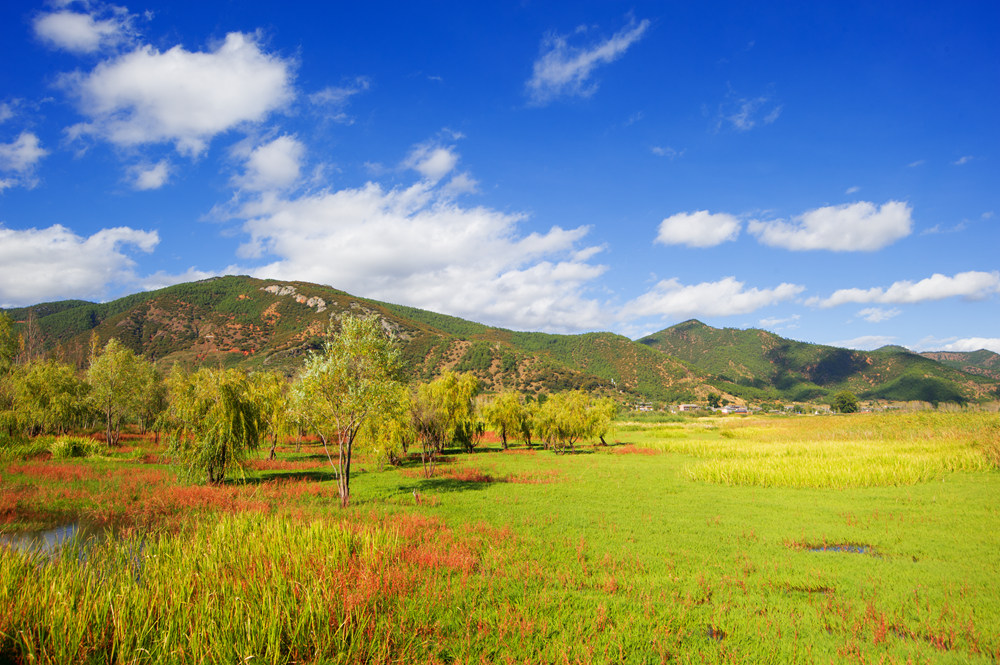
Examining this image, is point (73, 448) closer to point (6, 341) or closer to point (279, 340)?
point (6, 341)

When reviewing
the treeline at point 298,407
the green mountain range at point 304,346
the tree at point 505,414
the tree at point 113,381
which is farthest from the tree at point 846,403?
the tree at point 113,381

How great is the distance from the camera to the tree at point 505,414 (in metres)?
53.9

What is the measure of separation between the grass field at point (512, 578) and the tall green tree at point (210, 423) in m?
2.14

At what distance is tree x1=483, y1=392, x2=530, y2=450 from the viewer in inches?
2121

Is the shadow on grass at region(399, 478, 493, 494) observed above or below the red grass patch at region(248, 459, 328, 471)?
above

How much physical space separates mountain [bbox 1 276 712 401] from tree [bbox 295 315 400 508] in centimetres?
9838

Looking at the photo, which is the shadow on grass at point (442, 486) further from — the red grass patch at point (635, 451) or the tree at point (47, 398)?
the tree at point (47, 398)

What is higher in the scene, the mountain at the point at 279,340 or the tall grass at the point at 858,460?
the mountain at the point at 279,340

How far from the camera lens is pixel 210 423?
22.9m

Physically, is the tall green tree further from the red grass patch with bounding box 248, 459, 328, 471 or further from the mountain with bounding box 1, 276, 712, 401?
the mountain with bounding box 1, 276, 712, 401

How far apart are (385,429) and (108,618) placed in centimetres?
2512

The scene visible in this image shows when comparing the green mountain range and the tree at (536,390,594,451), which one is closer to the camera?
the tree at (536,390,594,451)

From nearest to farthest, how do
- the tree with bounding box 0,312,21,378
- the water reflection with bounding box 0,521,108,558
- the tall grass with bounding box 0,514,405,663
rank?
the tall grass with bounding box 0,514,405,663 → the water reflection with bounding box 0,521,108,558 → the tree with bounding box 0,312,21,378

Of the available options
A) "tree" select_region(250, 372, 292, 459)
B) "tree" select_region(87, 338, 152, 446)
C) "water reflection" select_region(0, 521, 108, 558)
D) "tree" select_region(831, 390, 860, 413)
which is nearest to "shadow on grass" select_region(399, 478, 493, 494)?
"water reflection" select_region(0, 521, 108, 558)
